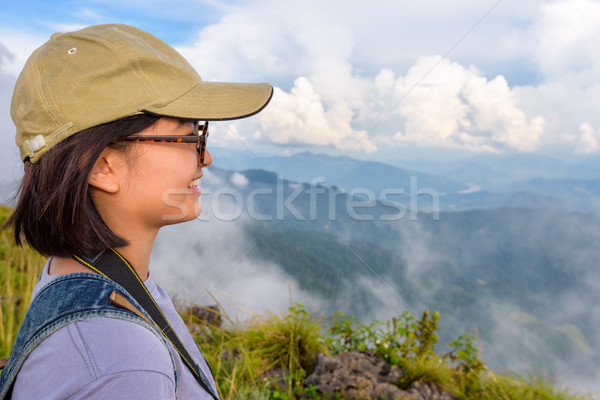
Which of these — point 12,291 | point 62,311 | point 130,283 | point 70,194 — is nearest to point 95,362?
point 62,311

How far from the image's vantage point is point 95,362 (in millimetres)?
896

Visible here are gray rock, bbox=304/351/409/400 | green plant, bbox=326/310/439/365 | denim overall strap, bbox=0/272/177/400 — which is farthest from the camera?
green plant, bbox=326/310/439/365

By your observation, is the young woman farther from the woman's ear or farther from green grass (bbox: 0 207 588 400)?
green grass (bbox: 0 207 588 400)

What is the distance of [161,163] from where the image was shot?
149 centimetres

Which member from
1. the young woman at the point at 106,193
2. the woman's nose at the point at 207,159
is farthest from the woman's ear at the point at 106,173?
the woman's nose at the point at 207,159

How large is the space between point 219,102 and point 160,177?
15.1 inches

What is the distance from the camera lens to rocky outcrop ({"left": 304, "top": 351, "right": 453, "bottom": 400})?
3.62 m

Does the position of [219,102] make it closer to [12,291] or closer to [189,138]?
[189,138]

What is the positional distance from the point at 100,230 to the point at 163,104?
1.70 ft

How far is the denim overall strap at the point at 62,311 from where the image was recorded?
979 mm

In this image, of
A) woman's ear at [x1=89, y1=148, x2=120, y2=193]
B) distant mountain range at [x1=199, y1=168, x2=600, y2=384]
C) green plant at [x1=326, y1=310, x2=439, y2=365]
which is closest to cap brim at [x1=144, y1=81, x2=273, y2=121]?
woman's ear at [x1=89, y1=148, x2=120, y2=193]

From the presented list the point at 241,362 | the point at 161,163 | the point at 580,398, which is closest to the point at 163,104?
the point at 161,163

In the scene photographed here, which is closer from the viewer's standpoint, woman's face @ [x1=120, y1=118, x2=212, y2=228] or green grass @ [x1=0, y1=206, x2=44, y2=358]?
woman's face @ [x1=120, y1=118, x2=212, y2=228]

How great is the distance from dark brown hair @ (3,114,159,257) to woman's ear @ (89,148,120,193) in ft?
0.14
